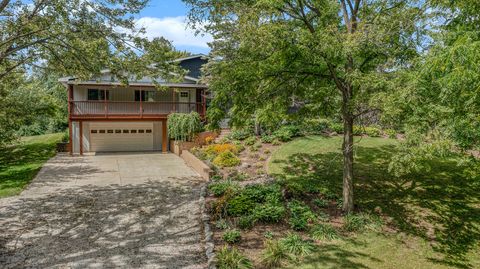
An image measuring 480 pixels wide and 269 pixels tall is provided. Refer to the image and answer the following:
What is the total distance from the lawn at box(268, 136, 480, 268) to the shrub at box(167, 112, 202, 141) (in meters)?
6.01

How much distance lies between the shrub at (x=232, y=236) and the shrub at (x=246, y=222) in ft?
1.85

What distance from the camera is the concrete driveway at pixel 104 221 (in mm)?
6836

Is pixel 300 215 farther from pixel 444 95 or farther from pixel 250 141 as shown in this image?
pixel 250 141

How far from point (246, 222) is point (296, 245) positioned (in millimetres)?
1551

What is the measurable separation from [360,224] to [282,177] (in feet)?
13.2

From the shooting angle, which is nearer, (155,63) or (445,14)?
(445,14)

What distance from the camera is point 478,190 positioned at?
10703 millimetres

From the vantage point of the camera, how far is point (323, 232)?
27.0ft

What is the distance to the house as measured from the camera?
65.4 ft

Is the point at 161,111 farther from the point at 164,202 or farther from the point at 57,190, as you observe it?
the point at 164,202

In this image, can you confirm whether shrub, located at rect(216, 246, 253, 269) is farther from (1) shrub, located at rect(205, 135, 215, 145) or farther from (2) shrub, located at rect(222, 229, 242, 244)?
(1) shrub, located at rect(205, 135, 215, 145)

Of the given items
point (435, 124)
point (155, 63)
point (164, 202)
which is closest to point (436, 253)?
point (435, 124)

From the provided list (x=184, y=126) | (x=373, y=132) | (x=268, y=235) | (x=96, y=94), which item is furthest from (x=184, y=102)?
(x=268, y=235)

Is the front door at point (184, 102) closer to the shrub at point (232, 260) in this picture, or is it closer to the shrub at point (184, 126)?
the shrub at point (184, 126)
